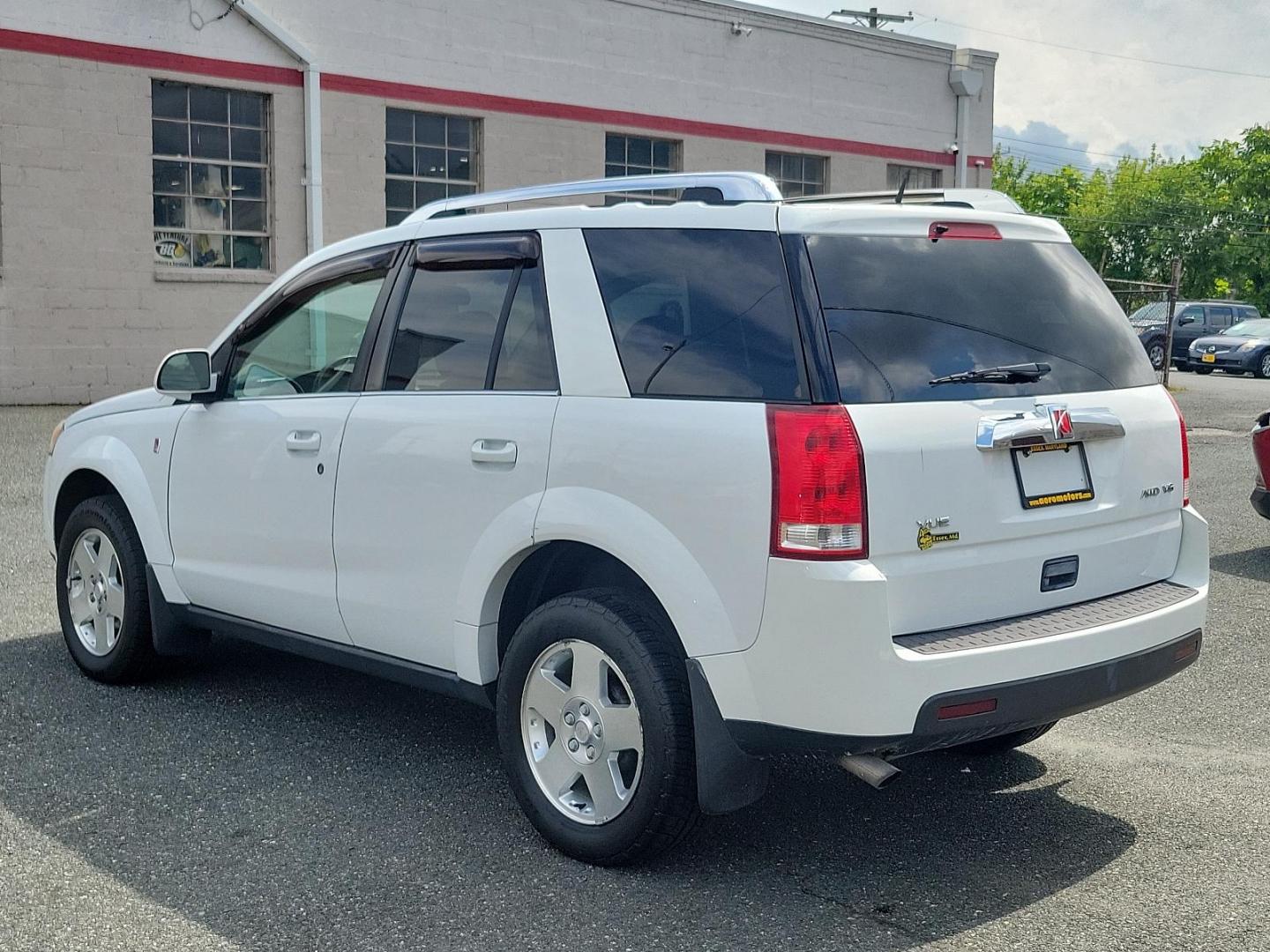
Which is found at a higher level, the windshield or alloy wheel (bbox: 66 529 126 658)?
the windshield

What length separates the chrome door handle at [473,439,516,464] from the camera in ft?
14.1

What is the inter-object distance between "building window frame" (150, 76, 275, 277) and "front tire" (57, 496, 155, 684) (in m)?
12.1

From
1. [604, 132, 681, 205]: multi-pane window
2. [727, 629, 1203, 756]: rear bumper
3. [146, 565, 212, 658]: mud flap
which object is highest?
[604, 132, 681, 205]: multi-pane window

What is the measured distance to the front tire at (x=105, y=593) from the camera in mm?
5832

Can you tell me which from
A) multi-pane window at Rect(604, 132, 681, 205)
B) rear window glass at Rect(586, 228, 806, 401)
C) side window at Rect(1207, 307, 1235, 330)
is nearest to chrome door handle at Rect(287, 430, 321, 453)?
rear window glass at Rect(586, 228, 806, 401)

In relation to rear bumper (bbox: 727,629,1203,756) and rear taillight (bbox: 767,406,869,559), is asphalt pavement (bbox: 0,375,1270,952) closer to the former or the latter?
rear bumper (bbox: 727,629,1203,756)

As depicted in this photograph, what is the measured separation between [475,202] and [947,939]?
294 centimetres

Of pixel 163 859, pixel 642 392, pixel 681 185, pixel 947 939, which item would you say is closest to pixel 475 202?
pixel 681 185

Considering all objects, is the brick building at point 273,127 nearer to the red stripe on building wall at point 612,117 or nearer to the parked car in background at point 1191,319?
the red stripe on building wall at point 612,117

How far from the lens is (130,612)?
5.82m

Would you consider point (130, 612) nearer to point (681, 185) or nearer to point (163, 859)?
point (163, 859)

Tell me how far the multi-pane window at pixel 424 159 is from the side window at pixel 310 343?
14.2 metres

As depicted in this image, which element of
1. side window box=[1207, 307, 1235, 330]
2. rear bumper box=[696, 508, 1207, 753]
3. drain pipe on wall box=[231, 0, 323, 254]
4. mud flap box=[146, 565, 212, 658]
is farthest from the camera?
side window box=[1207, 307, 1235, 330]

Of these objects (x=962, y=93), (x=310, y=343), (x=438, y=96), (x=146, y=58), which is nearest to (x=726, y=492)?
(x=310, y=343)
